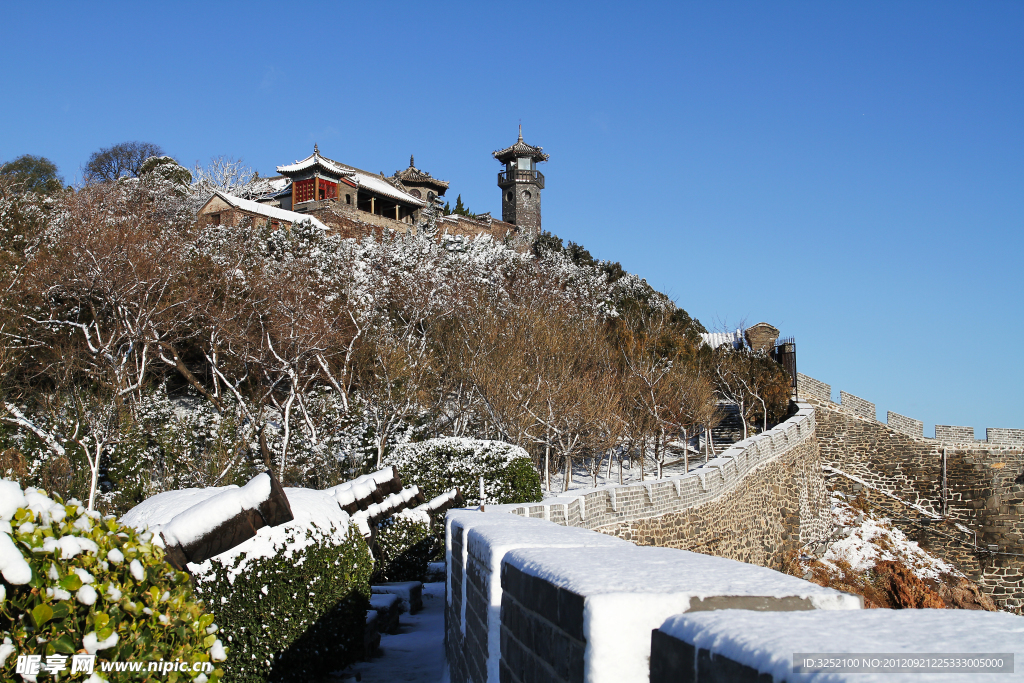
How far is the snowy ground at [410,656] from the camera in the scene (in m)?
6.06

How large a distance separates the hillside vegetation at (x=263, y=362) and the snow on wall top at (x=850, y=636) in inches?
657

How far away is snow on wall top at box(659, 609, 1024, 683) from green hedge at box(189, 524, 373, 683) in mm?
4406

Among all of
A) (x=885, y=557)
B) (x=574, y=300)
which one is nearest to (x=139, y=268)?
(x=574, y=300)

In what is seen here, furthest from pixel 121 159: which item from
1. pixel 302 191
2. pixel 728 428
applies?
pixel 728 428

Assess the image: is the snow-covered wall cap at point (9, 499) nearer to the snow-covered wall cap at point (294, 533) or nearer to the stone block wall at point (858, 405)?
the snow-covered wall cap at point (294, 533)

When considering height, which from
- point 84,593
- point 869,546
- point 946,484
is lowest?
point 869,546

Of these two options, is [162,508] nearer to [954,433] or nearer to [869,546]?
[869,546]

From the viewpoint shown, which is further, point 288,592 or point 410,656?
point 410,656

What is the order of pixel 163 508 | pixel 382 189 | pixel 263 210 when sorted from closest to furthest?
1. pixel 163 508
2. pixel 263 210
3. pixel 382 189

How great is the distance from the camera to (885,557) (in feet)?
83.1

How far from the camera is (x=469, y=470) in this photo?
1223 centimetres

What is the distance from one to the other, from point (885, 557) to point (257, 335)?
2243 centimetres

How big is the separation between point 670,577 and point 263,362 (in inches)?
842

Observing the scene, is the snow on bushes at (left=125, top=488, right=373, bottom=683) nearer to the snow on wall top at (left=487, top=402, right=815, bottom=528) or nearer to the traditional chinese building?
the snow on wall top at (left=487, top=402, right=815, bottom=528)
